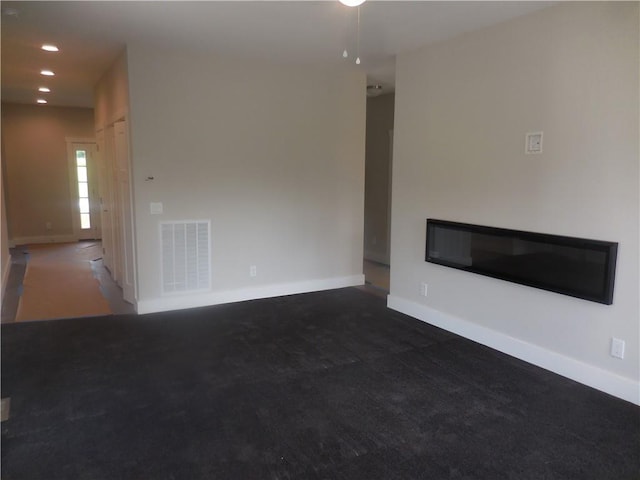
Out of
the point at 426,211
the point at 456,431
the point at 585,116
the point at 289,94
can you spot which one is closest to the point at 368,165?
the point at 289,94

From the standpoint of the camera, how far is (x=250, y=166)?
5.00 metres

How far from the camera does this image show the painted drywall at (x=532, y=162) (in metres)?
2.85

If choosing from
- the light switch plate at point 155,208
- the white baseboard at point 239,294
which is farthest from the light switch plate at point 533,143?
the light switch plate at point 155,208

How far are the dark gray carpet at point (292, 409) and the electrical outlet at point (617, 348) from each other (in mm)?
287

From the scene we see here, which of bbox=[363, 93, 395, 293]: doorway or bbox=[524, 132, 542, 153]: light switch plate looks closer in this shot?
bbox=[524, 132, 542, 153]: light switch plate

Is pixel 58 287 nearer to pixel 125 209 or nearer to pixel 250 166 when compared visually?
pixel 125 209

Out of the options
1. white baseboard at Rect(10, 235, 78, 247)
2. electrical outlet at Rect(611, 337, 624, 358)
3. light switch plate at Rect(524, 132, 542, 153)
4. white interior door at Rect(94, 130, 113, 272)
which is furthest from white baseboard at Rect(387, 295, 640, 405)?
white baseboard at Rect(10, 235, 78, 247)

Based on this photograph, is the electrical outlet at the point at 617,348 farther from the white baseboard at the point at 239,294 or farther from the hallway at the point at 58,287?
the hallway at the point at 58,287

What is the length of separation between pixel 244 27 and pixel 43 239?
7.25m

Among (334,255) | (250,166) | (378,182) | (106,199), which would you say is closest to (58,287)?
(106,199)

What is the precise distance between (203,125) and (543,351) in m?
3.78

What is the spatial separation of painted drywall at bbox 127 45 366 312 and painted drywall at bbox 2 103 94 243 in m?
5.49

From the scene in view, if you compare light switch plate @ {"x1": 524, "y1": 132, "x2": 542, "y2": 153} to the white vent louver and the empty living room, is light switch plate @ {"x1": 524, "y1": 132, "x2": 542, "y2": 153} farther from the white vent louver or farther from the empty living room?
the white vent louver

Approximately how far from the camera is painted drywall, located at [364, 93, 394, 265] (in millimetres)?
6984
